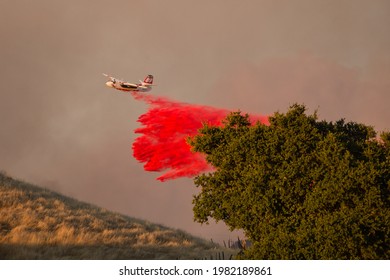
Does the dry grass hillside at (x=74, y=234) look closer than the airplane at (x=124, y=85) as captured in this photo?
Yes

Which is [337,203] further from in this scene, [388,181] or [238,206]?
[238,206]

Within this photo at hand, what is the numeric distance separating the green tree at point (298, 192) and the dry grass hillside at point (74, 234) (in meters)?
8.99

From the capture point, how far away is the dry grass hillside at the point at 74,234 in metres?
34.4

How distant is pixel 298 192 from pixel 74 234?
74.9 ft

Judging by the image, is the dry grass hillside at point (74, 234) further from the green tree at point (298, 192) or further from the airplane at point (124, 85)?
the airplane at point (124, 85)

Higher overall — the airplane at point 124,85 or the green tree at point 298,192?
the airplane at point 124,85

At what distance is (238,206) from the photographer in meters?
26.1

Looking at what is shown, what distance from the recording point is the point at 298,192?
2512 centimetres

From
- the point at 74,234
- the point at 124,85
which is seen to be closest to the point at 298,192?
the point at 74,234

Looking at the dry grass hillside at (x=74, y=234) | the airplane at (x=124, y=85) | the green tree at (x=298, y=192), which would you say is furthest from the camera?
the airplane at (x=124, y=85)

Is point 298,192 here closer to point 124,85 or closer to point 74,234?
point 74,234

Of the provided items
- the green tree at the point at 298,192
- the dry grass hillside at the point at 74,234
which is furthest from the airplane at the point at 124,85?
the green tree at the point at 298,192
